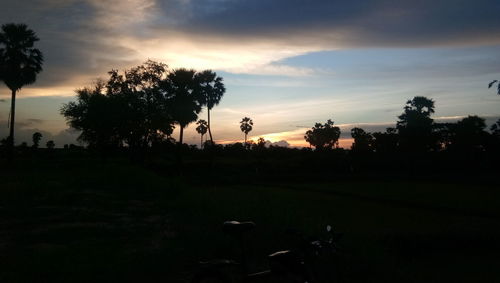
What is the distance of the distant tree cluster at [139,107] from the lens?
1778 inches

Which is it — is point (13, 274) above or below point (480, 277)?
above

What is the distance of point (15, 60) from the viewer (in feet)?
149

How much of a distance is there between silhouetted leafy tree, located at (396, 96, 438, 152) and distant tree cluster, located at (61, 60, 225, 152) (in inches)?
1142

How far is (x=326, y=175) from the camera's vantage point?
1762 inches

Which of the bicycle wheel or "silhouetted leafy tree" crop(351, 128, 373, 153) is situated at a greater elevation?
"silhouetted leafy tree" crop(351, 128, 373, 153)

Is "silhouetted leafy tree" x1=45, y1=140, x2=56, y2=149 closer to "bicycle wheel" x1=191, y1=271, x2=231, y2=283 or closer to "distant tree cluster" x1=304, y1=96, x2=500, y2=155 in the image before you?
"distant tree cluster" x1=304, y1=96, x2=500, y2=155

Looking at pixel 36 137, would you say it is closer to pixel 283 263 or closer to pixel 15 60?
pixel 15 60

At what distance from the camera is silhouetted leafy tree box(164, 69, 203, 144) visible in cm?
5050

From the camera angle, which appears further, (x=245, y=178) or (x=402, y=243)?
(x=245, y=178)

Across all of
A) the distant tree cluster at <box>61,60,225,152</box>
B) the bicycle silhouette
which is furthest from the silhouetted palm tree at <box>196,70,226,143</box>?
the bicycle silhouette

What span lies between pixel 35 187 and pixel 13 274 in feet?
50.4

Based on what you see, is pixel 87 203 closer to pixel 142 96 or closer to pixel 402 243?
pixel 402 243

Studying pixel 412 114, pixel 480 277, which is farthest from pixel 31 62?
pixel 412 114

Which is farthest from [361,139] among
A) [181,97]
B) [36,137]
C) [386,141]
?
[36,137]
